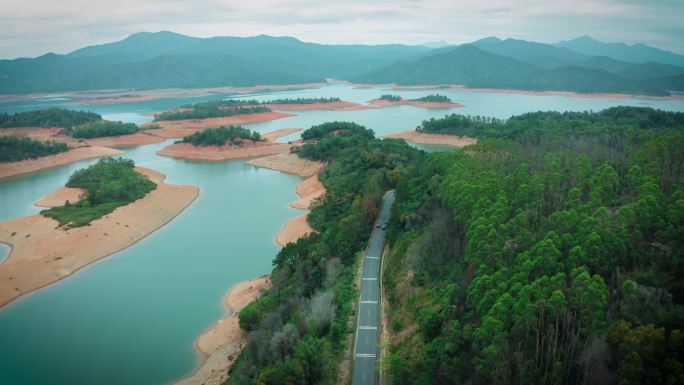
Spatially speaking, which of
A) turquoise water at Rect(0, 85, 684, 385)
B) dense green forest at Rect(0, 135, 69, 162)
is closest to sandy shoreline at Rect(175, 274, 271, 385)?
turquoise water at Rect(0, 85, 684, 385)

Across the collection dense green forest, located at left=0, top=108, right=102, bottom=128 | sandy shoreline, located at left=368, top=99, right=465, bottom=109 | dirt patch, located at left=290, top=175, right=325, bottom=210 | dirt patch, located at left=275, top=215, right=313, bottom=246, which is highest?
sandy shoreline, located at left=368, top=99, right=465, bottom=109

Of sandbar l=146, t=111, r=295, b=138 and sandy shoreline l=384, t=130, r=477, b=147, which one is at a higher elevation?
sandbar l=146, t=111, r=295, b=138

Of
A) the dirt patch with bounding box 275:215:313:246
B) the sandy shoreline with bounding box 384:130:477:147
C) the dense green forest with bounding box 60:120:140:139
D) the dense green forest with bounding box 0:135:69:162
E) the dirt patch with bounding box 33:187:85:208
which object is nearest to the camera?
the dirt patch with bounding box 275:215:313:246

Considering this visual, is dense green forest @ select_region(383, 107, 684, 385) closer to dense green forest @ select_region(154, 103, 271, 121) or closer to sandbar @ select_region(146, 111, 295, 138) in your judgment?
sandbar @ select_region(146, 111, 295, 138)

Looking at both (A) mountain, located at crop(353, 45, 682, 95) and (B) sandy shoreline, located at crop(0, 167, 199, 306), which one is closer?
(B) sandy shoreline, located at crop(0, 167, 199, 306)

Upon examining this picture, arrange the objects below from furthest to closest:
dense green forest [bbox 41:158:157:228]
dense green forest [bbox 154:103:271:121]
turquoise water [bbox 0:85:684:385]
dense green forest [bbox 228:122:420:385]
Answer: dense green forest [bbox 154:103:271:121] < dense green forest [bbox 41:158:157:228] < turquoise water [bbox 0:85:684:385] < dense green forest [bbox 228:122:420:385]

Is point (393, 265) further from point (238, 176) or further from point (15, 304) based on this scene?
point (238, 176)

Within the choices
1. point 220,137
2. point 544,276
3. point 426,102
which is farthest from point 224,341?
point 426,102
